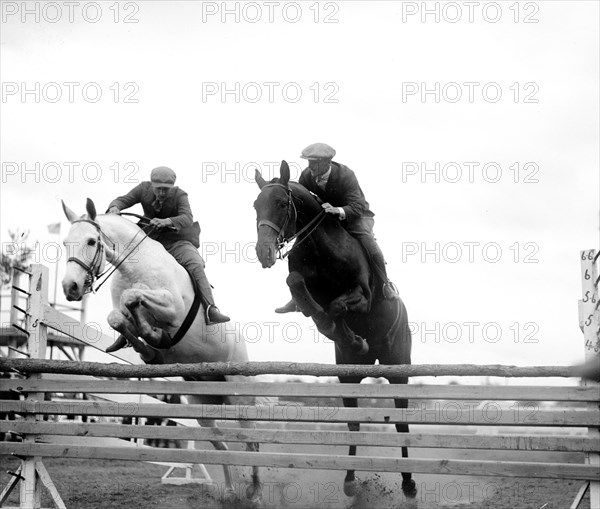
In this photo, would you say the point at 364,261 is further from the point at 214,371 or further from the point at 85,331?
the point at 85,331

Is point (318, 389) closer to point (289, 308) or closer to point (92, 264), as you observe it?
point (289, 308)

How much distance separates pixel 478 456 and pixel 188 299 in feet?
9.77

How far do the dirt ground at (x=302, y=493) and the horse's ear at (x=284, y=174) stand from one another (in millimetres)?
2737

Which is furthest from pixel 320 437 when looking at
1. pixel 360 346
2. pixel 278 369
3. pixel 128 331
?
pixel 128 331

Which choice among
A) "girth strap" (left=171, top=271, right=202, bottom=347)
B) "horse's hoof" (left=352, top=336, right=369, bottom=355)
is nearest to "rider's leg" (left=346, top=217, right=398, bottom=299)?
"horse's hoof" (left=352, top=336, right=369, bottom=355)

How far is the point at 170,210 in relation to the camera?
24.5 feet

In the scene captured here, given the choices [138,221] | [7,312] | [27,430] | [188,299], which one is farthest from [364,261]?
[7,312]

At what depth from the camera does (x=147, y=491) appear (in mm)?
8164

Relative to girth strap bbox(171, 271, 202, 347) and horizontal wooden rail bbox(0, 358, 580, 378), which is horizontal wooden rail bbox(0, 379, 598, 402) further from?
girth strap bbox(171, 271, 202, 347)

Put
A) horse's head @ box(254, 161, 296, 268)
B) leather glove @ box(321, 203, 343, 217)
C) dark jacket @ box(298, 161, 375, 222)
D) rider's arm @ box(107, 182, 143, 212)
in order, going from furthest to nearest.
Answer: rider's arm @ box(107, 182, 143, 212), dark jacket @ box(298, 161, 375, 222), leather glove @ box(321, 203, 343, 217), horse's head @ box(254, 161, 296, 268)

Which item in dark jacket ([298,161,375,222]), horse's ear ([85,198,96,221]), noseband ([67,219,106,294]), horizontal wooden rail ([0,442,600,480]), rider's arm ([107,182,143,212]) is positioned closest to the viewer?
horizontal wooden rail ([0,442,600,480])

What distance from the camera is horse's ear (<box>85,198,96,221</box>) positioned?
21.7 ft

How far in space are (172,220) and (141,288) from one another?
2.44 feet

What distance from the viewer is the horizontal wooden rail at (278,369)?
16.9 feet
